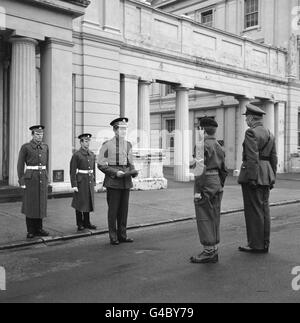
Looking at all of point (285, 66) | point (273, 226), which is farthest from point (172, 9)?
point (273, 226)

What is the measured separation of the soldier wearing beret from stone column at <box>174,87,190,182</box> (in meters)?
13.1

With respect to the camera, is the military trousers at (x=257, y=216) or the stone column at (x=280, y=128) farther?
the stone column at (x=280, y=128)

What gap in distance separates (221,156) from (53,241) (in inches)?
135

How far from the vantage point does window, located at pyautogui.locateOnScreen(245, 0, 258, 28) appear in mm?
28609

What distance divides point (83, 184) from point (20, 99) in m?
4.41

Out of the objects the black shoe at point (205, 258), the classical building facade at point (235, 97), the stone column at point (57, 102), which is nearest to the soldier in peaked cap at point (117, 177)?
the black shoe at point (205, 258)

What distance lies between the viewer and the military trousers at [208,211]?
6.29m

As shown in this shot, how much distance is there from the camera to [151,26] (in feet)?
59.2

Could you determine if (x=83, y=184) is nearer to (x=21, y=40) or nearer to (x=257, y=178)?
(x=257, y=178)

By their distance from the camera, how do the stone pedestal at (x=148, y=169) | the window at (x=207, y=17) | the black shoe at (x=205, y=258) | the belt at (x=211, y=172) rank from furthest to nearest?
the window at (x=207, y=17) < the stone pedestal at (x=148, y=169) < the belt at (x=211, y=172) < the black shoe at (x=205, y=258)

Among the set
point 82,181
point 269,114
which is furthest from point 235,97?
point 82,181

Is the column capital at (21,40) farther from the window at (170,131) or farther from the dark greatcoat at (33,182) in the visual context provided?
the window at (170,131)

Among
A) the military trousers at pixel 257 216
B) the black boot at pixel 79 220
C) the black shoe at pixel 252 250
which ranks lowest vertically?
the black shoe at pixel 252 250

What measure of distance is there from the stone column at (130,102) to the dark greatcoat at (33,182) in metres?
8.74
